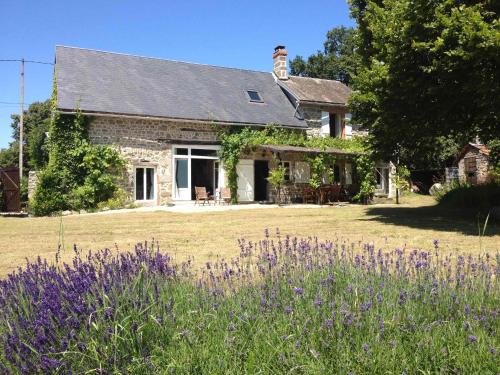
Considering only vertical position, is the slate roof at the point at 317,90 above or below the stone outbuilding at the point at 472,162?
above

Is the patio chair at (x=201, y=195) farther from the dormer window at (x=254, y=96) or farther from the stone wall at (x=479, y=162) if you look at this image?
the stone wall at (x=479, y=162)

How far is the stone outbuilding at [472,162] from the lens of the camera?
28375mm

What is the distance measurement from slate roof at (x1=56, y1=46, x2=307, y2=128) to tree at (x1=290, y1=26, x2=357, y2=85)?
A: 783 inches

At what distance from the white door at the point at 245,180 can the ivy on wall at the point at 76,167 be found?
546 centimetres

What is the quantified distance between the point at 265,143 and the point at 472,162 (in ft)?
54.4

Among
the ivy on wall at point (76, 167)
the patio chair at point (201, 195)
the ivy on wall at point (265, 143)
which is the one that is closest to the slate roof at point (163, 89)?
the ivy on wall at point (265, 143)

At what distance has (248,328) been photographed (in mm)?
2678

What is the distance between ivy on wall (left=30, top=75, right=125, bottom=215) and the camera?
17203 mm

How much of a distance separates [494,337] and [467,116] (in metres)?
10.5

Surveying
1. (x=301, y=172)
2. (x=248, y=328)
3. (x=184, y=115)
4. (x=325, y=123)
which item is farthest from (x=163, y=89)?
(x=248, y=328)

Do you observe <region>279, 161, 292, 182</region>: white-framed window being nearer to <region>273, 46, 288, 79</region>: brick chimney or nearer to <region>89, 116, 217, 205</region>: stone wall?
<region>89, 116, 217, 205</region>: stone wall

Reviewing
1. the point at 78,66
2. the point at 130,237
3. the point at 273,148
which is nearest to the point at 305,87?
the point at 273,148

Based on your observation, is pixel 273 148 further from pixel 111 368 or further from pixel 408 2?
pixel 111 368

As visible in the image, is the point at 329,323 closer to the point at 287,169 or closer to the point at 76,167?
the point at 76,167
